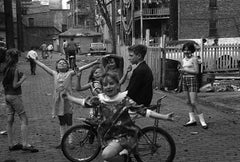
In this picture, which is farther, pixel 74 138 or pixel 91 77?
pixel 91 77

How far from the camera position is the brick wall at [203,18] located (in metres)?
36.6

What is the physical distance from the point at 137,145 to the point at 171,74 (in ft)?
30.2

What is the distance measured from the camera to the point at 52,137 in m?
7.91

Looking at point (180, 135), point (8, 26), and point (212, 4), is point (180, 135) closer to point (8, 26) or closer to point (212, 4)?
point (8, 26)

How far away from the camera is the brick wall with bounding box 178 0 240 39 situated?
3662 centimetres

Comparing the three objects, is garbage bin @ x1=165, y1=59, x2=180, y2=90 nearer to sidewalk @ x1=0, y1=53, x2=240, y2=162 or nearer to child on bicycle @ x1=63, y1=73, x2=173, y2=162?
sidewalk @ x1=0, y1=53, x2=240, y2=162

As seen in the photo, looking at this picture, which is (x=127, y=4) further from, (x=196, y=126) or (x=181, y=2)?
(x=196, y=126)

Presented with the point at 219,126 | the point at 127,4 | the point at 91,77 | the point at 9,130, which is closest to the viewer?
the point at 9,130

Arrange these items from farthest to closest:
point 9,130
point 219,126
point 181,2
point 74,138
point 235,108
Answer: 1. point 181,2
2. point 235,108
3. point 219,126
4. point 9,130
5. point 74,138

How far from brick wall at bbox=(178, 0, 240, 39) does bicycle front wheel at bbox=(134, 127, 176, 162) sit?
31.5 m

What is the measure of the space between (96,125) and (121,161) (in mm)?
612

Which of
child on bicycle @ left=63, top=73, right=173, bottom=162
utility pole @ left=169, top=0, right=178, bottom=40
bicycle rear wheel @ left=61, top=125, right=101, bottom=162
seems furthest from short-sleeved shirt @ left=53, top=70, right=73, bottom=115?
utility pole @ left=169, top=0, right=178, bottom=40

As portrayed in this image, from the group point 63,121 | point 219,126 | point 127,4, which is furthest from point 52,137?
point 127,4

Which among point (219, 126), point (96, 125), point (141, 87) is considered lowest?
point (219, 126)
